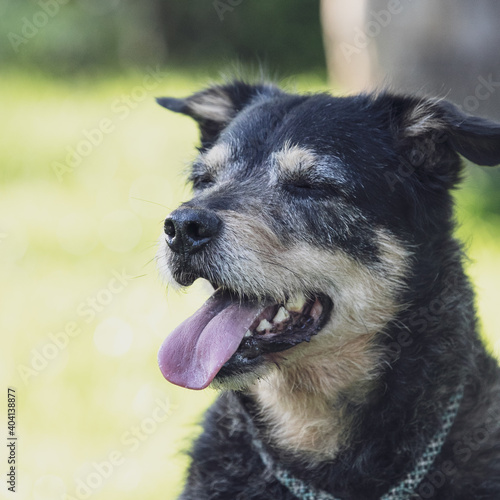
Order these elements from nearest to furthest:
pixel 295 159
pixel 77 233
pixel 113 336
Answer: pixel 295 159
pixel 113 336
pixel 77 233

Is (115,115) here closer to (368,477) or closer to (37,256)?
(37,256)

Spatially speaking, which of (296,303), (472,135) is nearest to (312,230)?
(296,303)

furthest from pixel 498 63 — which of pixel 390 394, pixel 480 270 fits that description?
pixel 390 394

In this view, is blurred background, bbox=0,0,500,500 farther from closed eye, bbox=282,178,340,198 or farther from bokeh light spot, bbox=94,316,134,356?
closed eye, bbox=282,178,340,198

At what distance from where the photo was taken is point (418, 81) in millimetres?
9203

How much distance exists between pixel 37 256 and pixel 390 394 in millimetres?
4923

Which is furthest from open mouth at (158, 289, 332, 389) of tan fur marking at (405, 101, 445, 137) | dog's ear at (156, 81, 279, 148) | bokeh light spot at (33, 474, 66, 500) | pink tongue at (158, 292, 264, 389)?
→ bokeh light spot at (33, 474, 66, 500)

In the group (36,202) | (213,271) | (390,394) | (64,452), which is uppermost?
(36,202)

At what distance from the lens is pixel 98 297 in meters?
7.11

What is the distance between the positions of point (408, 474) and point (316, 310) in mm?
888

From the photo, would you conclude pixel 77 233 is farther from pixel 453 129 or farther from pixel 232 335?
pixel 453 129

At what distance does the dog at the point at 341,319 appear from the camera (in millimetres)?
3709

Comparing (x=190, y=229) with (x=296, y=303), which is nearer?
(x=190, y=229)

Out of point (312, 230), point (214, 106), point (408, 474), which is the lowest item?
point (408, 474)
